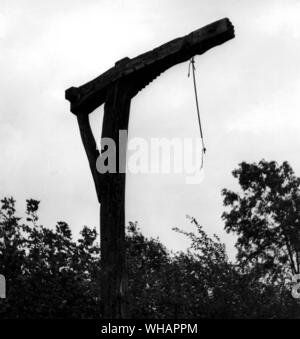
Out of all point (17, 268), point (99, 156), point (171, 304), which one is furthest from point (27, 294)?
point (99, 156)

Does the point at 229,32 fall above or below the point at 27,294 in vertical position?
above

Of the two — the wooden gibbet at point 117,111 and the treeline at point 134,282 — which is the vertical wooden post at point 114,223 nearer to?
the wooden gibbet at point 117,111

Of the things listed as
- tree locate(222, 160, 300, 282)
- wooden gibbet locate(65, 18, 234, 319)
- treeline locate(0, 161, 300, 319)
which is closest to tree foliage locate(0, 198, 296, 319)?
treeline locate(0, 161, 300, 319)

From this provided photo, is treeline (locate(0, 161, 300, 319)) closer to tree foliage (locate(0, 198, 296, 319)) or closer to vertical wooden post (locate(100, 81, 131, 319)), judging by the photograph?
tree foliage (locate(0, 198, 296, 319))

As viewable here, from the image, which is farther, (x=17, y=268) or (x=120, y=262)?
(x=17, y=268)

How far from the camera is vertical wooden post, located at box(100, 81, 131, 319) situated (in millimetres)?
5109

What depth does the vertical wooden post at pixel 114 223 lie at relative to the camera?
5109mm

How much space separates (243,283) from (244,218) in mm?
22212

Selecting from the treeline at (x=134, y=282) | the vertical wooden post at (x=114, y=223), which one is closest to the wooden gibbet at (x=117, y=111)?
the vertical wooden post at (x=114, y=223)

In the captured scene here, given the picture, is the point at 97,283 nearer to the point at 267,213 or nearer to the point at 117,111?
the point at 117,111

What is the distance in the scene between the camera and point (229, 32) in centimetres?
542

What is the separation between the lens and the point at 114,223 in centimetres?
527

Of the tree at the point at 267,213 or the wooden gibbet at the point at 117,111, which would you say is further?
the tree at the point at 267,213
